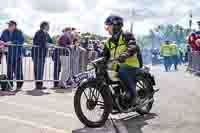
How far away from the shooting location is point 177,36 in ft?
165

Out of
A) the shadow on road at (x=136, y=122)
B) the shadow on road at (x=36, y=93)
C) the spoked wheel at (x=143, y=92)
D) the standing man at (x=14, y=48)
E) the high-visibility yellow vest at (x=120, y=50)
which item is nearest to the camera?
the shadow on road at (x=136, y=122)

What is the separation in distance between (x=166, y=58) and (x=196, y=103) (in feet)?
48.9

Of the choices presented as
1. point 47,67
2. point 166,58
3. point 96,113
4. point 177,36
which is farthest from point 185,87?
point 177,36

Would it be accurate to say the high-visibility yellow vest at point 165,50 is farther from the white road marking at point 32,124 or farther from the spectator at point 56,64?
the white road marking at point 32,124

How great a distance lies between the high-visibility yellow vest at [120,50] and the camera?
289 inches

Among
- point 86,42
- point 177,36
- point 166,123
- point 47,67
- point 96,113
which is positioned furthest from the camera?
point 177,36

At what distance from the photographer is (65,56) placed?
12.3 meters

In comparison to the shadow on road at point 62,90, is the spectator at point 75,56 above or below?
above

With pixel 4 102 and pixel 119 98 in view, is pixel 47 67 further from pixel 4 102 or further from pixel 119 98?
pixel 119 98

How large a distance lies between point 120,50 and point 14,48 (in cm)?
478

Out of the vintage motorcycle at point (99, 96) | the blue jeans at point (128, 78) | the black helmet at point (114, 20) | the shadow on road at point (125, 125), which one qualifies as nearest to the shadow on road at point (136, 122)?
the shadow on road at point (125, 125)

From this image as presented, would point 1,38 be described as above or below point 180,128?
above

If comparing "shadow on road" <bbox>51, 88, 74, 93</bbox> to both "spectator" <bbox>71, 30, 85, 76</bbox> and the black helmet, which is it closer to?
"spectator" <bbox>71, 30, 85, 76</bbox>

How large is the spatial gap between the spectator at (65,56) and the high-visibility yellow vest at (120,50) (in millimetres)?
4837
